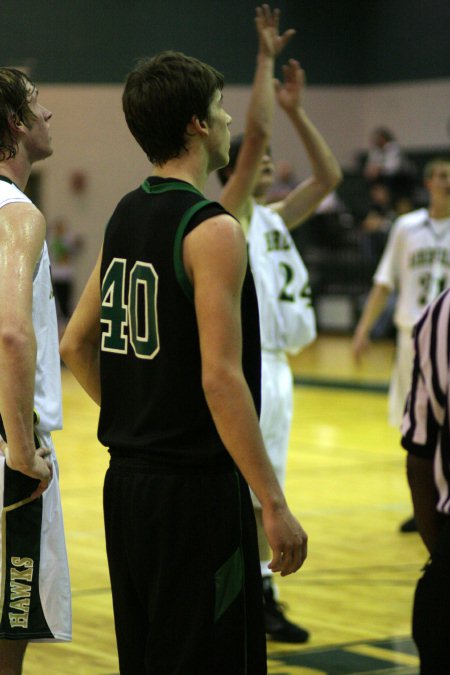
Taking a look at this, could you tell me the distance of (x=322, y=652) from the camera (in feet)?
14.5

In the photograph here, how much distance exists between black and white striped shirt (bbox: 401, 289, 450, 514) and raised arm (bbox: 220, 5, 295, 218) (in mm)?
2122

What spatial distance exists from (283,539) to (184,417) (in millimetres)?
315

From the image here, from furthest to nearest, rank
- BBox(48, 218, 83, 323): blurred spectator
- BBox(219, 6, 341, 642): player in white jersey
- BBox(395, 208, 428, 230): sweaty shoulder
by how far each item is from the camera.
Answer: BBox(48, 218, 83, 323): blurred spectator → BBox(395, 208, 428, 230): sweaty shoulder → BBox(219, 6, 341, 642): player in white jersey

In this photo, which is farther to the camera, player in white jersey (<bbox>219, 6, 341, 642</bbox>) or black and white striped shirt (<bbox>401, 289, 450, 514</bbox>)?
player in white jersey (<bbox>219, 6, 341, 642</bbox>)

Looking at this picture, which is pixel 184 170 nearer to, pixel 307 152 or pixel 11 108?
pixel 11 108

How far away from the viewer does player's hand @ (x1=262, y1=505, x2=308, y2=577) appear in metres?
2.39

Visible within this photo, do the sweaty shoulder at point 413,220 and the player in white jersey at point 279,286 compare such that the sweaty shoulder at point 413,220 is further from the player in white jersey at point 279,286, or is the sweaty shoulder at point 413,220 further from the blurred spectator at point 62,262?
the blurred spectator at point 62,262

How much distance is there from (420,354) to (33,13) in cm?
940

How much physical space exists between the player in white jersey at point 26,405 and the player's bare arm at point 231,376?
0.59 meters

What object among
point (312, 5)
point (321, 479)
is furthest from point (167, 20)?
point (321, 479)

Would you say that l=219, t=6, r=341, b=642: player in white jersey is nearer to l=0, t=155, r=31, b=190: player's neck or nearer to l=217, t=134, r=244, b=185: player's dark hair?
l=217, t=134, r=244, b=185: player's dark hair

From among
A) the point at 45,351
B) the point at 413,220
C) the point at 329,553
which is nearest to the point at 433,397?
the point at 45,351

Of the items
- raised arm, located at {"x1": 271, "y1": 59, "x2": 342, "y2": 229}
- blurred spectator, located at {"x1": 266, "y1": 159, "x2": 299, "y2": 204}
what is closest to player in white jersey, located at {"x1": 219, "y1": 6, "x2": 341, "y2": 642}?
raised arm, located at {"x1": 271, "y1": 59, "x2": 342, "y2": 229}

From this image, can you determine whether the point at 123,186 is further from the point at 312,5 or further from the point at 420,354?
the point at 420,354
